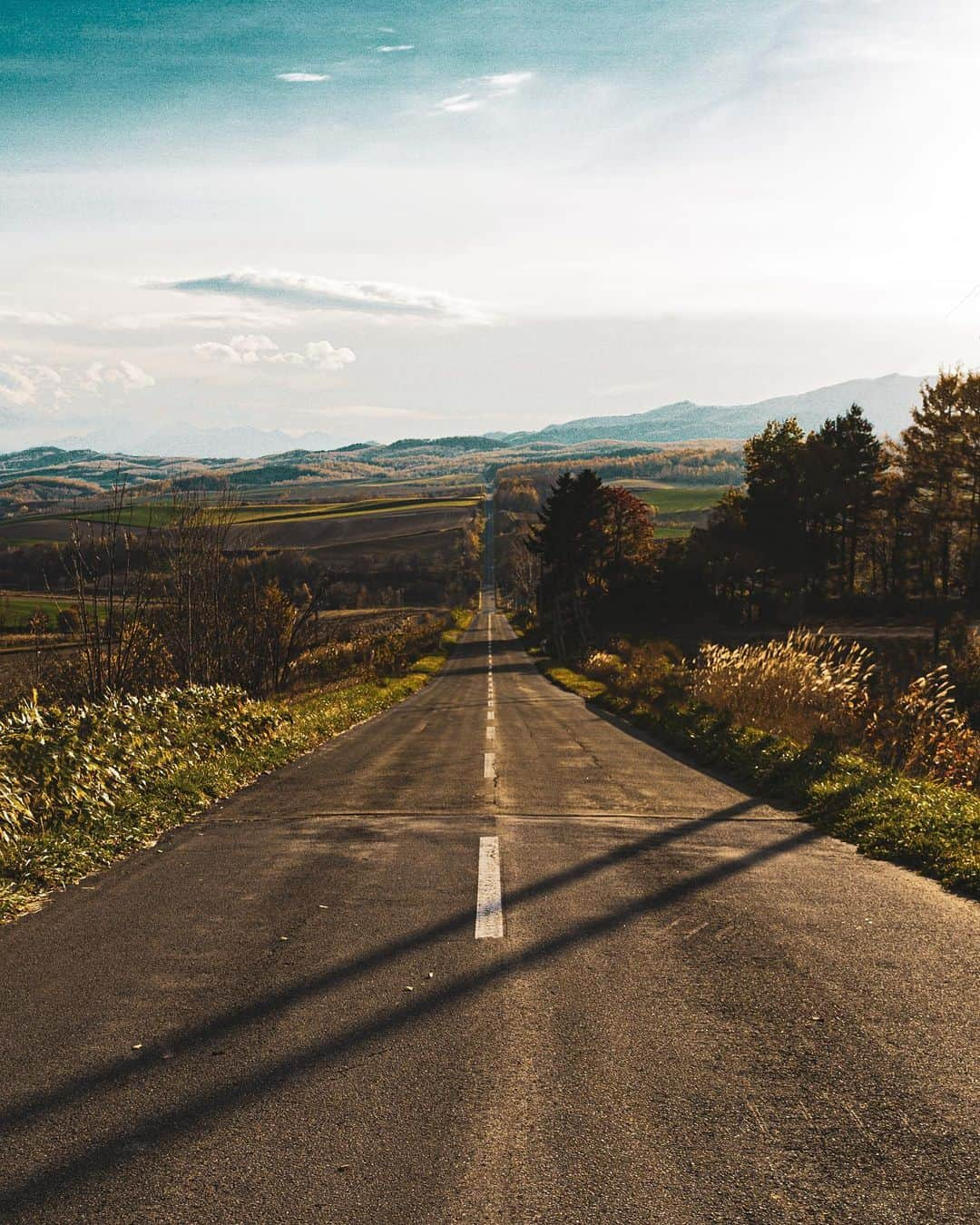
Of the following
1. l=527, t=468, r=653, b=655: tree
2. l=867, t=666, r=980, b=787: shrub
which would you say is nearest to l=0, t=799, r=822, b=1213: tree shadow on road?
l=867, t=666, r=980, b=787: shrub

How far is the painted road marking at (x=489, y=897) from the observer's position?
6457mm

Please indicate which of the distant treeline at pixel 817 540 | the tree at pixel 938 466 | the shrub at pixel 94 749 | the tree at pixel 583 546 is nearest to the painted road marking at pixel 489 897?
Result: the shrub at pixel 94 749

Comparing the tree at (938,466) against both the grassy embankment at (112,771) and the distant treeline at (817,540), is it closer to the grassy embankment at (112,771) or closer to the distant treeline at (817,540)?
the distant treeline at (817,540)

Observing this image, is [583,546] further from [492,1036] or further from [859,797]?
[492,1036]

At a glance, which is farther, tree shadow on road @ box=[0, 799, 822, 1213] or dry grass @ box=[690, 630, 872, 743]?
dry grass @ box=[690, 630, 872, 743]

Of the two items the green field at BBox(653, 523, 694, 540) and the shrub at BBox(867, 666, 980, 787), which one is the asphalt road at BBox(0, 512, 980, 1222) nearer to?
the shrub at BBox(867, 666, 980, 787)

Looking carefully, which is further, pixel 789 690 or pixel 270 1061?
pixel 789 690

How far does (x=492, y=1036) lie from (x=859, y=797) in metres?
7.41

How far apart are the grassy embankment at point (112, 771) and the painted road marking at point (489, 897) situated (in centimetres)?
353

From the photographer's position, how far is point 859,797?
10.9 m

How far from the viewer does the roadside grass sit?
8.56 meters

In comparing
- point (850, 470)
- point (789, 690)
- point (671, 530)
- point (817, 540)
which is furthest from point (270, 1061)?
point (671, 530)

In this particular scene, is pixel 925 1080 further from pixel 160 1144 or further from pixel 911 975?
pixel 160 1144

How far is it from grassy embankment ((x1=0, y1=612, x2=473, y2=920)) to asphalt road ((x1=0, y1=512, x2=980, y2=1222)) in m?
0.57
